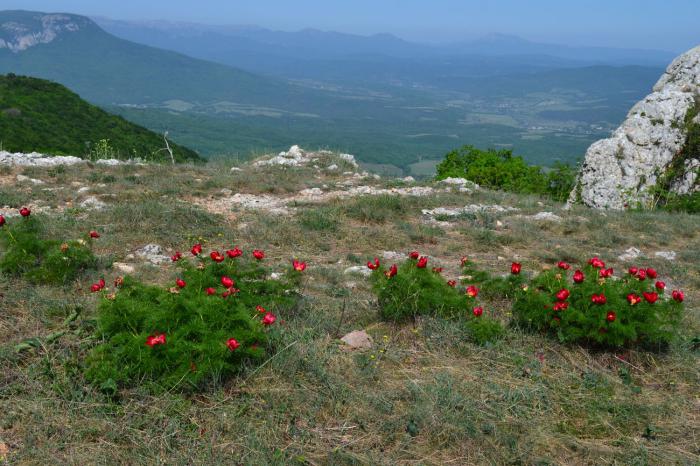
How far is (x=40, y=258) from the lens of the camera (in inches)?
227

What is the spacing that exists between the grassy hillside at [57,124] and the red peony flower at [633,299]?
26591mm

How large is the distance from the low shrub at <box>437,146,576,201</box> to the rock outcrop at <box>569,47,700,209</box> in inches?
41.9

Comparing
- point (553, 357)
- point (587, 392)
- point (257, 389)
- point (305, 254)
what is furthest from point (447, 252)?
point (257, 389)

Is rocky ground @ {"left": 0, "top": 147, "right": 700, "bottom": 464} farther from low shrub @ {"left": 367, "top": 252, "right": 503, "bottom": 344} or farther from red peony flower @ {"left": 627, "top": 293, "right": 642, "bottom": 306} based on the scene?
red peony flower @ {"left": 627, "top": 293, "right": 642, "bottom": 306}

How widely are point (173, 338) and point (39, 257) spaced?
3.01 m

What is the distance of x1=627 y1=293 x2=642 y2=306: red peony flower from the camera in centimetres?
440

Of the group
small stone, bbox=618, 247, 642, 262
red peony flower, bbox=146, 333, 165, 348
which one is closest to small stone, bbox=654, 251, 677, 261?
small stone, bbox=618, 247, 642, 262

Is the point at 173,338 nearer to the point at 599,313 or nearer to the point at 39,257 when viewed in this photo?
the point at 39,257

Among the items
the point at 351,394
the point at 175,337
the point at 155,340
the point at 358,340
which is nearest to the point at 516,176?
the point at 358,340

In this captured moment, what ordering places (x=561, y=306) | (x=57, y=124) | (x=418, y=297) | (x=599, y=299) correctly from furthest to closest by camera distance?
(x=57, y=124) → (x=418, y=297) → (x=561, y=306) → (x=599, y=299)

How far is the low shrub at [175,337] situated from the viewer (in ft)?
11.8

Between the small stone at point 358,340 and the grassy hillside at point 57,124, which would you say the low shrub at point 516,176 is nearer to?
the small stone at point 358,340

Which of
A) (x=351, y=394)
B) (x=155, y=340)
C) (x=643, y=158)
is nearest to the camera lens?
(x=155, y=340)

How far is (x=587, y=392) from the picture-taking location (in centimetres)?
407
